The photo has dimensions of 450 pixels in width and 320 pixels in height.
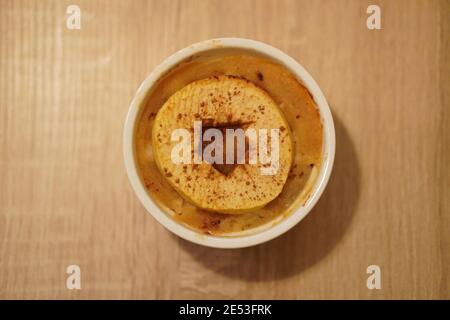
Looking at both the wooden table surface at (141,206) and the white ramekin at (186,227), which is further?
the wooden table surface at (141,206)

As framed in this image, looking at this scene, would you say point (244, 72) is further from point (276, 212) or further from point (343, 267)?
point (343, 267)

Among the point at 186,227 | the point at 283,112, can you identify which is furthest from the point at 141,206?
the point at 283,112

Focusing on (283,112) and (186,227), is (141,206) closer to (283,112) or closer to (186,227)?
(186,227)

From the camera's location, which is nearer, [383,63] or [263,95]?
[263,95]

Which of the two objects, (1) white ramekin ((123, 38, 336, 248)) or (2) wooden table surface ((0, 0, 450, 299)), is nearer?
(1) white ramekin ((123, 38, 336, 248))
